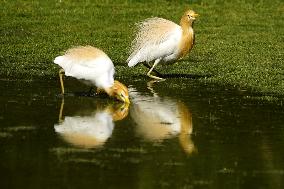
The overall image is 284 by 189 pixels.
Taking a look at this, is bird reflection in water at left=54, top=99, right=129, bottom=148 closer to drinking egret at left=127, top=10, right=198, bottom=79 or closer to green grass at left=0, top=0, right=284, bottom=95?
green grass at left=0, top=0, right=284, bottom=95

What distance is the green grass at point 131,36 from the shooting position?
738 inches

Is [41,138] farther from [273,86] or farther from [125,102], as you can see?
[273,86]

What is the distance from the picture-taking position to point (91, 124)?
43.3 feet

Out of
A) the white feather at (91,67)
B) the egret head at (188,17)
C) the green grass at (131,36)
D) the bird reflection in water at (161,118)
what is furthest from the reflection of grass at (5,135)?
the egret head at (188,17)

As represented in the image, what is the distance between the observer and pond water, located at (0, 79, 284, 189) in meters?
10.1

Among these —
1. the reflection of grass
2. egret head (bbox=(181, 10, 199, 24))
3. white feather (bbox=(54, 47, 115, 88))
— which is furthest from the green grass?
the reflection of grass

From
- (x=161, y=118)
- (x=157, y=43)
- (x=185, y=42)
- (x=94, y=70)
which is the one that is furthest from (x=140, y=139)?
(x=185, y=42)

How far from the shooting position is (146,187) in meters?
9.71

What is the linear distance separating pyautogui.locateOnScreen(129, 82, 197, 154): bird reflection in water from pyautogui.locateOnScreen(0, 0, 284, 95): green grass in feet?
7.06

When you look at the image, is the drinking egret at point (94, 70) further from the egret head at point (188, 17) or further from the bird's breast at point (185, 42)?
the egret head at point (188, 17)

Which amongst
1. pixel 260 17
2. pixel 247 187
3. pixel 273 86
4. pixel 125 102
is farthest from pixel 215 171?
pixel 260 17

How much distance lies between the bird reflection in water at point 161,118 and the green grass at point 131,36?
215 cm

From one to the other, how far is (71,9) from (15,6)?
5.42 feet

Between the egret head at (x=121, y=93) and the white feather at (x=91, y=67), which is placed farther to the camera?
the white feather at (x=91, y=67)
